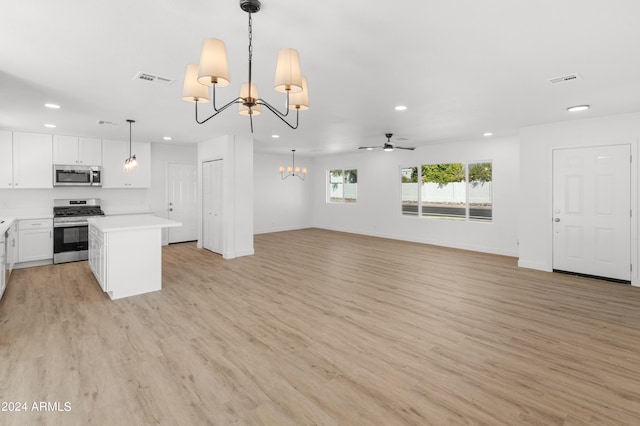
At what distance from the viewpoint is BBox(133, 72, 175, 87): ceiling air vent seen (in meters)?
3.24

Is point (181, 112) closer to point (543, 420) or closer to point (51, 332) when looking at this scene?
point (51, 332)

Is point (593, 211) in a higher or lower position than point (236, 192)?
lower

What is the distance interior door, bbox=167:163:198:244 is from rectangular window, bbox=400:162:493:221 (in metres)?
5.83

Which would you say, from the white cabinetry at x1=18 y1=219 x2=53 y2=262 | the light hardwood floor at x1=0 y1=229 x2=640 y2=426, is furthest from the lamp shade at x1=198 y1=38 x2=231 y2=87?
the white cabinetry at x1=18 y1=219 x2=53 y2=262

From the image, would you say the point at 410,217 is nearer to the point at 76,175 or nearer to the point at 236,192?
the point at 236,192

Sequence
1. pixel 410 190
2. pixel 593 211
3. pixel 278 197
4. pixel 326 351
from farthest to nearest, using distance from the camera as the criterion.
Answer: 1. pixel 278 197
2. pixel 410 190
3. pixel 593 211
4. pixel 326 351

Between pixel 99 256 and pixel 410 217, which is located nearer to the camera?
pixel 99 256

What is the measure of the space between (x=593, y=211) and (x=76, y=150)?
972 cm

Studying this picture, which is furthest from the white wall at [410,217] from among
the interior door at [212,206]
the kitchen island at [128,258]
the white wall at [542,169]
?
the kitchen island at [128,258]

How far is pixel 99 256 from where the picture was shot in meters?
4.53

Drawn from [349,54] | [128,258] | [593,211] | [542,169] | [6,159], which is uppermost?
[349,54]

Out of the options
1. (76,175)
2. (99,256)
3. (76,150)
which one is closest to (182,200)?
(76,175)

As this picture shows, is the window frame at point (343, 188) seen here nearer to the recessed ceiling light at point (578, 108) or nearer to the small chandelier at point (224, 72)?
the recessed ceiling light at point (578, 108)

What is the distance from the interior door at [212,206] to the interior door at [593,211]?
649 cm
